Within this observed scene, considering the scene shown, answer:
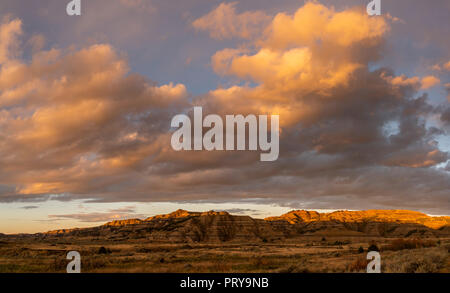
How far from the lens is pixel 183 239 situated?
155125 mm
